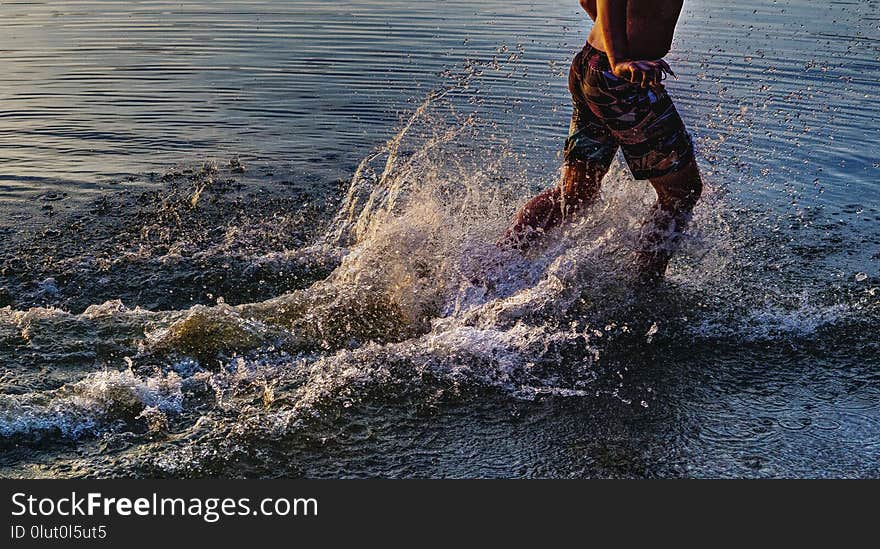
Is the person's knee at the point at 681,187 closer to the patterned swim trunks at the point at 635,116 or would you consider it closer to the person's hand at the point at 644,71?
the patterned swim trunks at the point at 635,116

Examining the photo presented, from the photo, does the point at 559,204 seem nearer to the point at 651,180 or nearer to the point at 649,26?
the point at 651,180

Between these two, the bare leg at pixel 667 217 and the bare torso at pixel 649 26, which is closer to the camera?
the bare torso at pixel 649 26

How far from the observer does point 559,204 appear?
17.5 feet

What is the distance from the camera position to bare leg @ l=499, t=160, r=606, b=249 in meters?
5.20

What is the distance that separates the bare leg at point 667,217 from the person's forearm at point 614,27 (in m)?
0.72

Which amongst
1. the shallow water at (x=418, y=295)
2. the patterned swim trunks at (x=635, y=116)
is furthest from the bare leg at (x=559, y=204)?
the patterned swim trunks at (x=635, y=116)

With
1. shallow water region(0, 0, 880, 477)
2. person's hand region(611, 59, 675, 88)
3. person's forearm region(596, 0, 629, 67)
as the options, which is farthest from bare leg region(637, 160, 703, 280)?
person's forearm region(596, 0, 629, 67)

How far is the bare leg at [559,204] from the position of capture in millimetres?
5203

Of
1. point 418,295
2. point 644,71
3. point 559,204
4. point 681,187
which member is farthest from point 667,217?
point 418,295

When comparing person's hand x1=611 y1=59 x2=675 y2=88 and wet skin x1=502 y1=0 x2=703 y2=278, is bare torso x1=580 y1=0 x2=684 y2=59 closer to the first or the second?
wet skin x1=502 y1=0 x2=703 y2=278

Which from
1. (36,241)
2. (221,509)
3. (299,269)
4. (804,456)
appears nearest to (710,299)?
(804,456)

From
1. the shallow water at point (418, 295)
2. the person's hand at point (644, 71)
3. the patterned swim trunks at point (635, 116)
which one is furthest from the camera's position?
the patterned swim trunks at point (635, 116)

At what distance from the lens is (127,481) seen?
135 inches

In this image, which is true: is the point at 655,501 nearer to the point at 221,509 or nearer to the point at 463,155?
the point at 221,509
